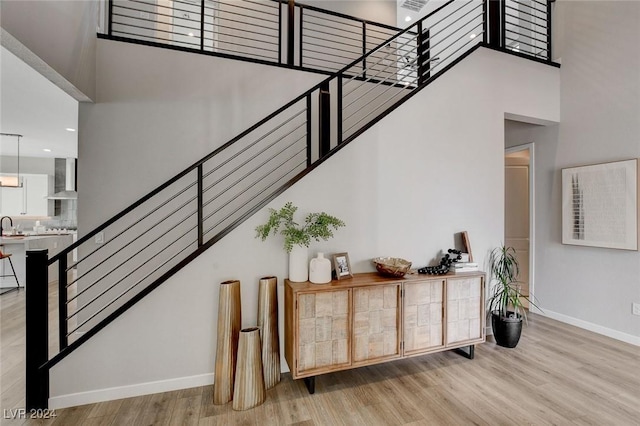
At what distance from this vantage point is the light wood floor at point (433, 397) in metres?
2.13

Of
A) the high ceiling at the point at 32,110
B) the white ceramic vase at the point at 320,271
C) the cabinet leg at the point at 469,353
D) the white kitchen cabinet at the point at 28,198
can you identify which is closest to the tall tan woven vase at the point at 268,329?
the white ceramic vase at the point at 320,271

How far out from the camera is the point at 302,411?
2213 mm

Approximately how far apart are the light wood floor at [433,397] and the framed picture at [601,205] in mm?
1194

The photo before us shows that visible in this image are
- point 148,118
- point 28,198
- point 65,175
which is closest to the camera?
point 148,118

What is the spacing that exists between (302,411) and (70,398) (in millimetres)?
1687

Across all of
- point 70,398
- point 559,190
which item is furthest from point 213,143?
point 559,190

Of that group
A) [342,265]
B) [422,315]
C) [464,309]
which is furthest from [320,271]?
[464,309]

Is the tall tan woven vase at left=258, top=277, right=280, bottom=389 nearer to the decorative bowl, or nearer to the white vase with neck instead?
→ the white vase with neck

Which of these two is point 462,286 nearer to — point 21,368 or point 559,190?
point 559,190

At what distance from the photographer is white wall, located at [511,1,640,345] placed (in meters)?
3.37

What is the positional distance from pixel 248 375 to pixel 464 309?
202 centimetres

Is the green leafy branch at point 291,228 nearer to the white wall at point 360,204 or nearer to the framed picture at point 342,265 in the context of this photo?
the white wall at point 360,204

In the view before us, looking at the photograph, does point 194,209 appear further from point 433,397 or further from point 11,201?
point 11,201

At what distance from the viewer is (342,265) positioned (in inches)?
108
